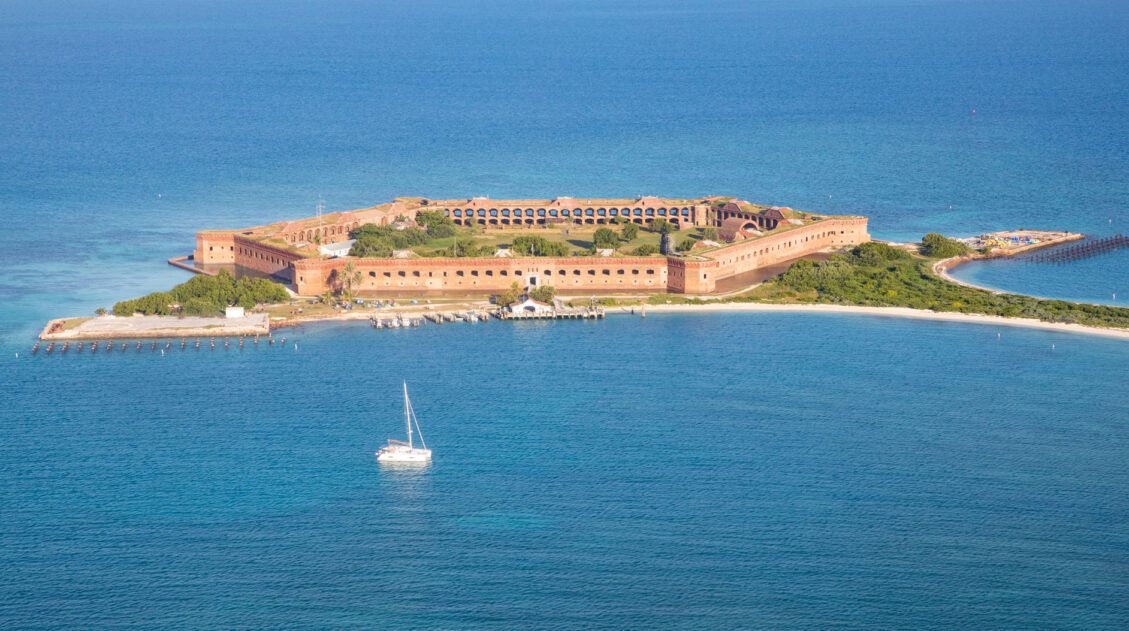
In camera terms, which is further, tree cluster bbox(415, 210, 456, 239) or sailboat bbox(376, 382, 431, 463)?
tree cluster bbox(415, 210, 456, 239)

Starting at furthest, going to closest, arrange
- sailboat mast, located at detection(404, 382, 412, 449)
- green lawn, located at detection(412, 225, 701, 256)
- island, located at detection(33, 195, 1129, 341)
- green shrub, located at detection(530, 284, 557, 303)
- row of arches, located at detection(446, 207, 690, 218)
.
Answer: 1. row of arches, located at detection(446, 207, 690, 218)
2. green lawn, located at detection(412, 225, 701, 256)
3. green shrub, located at detection(530, 284, 557, 303)
4. island, located at detection(33, 195, 1129, 341)
5. sailboat mast, located at detection(404, 382, 412, 449)

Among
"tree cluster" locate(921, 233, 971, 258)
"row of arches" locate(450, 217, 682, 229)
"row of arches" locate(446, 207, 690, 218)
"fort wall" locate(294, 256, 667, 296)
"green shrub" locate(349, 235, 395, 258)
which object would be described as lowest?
"fort wall" locate(294, 256, 667, 296)

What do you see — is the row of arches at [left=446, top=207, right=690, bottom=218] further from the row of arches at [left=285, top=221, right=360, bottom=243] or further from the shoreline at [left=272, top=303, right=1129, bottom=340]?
the shoreline at [left=272, top=303, right=1129, bottom=340]

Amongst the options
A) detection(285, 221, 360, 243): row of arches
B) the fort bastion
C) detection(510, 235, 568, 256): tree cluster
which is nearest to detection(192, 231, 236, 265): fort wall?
the fort bastion

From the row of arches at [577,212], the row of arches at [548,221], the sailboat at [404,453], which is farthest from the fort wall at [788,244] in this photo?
the sailboat at [404,453]

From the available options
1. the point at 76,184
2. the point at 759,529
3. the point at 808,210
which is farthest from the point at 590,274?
the point at 76,184

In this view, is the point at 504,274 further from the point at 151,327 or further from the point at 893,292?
the point at 893,292
